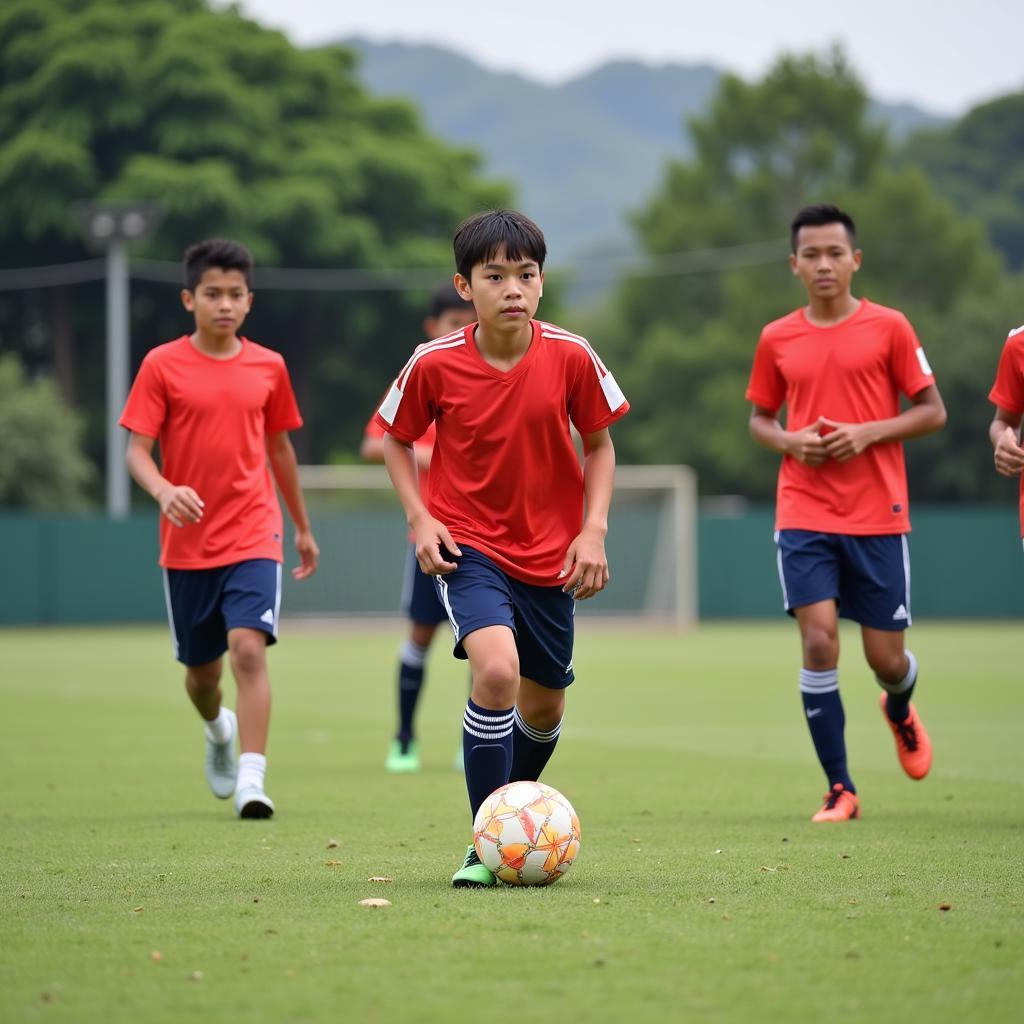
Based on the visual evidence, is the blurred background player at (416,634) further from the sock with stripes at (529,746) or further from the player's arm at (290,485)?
the sock with stripes at (529,746)

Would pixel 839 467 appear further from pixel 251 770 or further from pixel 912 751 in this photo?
pixel 251 770

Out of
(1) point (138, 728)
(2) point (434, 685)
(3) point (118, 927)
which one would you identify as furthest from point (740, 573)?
(3) point (118, 927)

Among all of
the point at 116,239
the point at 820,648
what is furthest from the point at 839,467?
the point at 116,239

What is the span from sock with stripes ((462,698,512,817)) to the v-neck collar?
44.0 inches

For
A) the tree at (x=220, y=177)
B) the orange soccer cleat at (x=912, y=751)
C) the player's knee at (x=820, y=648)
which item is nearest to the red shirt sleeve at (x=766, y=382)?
the player's knee at (x=820, y=648)

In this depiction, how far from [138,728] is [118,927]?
8697 millimetres

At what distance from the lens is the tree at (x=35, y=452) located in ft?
123

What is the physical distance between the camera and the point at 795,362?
27.8 feet

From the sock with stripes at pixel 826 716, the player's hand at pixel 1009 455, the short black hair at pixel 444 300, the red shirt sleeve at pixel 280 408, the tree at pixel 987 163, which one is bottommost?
the sock with stripes at pixel 826 716

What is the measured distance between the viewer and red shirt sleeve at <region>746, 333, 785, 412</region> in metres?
8.60

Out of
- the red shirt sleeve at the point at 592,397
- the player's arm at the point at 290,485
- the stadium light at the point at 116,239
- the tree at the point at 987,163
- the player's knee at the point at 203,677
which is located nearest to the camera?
the red shirt sleeve at the point at 592,397

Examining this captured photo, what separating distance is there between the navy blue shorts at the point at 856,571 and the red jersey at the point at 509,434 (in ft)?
6.49

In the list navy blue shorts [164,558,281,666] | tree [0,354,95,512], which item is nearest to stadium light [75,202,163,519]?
tree [0,354,95,512]

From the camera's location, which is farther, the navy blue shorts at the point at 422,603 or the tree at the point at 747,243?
the tree at the point at 747,243
